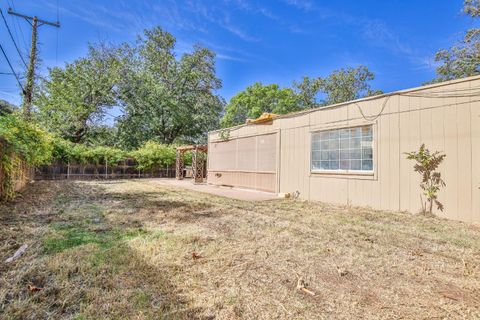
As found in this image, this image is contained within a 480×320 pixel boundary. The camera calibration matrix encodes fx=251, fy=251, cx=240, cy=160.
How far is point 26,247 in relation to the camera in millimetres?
2898

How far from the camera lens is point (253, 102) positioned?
26.8 meters

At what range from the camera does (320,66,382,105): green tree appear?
22.0 metres

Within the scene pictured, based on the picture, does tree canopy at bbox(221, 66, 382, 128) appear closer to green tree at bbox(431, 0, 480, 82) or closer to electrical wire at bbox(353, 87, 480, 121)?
green tree at bbox(431, 0, 480, 82)

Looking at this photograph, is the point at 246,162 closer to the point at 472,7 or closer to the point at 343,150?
the point at 343,150

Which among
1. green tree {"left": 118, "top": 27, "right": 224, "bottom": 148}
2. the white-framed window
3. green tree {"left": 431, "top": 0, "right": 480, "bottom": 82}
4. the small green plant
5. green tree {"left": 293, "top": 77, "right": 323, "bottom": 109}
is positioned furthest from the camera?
green tree {"left": 293, "top": 77, "right": 323, "bottom": 109}

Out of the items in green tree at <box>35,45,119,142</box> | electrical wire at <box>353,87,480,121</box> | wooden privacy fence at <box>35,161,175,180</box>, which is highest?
green tree at <box>35,45,119,142</box>

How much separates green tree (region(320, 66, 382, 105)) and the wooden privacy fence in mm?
16182

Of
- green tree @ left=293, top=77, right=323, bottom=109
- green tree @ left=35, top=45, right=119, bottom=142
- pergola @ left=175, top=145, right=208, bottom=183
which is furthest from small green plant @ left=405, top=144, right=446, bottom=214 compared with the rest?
green tree @ left=35, top=45, right=119, bottom=142

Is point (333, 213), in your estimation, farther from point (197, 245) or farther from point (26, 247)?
point (26, 247)

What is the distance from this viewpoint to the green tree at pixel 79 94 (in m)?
18.5

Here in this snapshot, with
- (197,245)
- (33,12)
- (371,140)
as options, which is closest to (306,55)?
(371,140)

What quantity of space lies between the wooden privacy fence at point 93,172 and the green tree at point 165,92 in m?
5.63

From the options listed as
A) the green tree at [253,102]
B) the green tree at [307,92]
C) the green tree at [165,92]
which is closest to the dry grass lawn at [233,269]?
the green tree at [165,92]

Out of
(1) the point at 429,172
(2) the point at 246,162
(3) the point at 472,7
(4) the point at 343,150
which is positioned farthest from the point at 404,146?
(3) the point at 472,7
